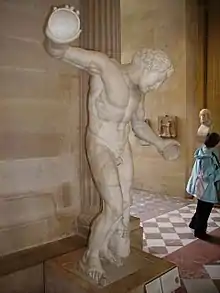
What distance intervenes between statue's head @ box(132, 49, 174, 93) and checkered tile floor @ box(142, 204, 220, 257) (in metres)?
2.08

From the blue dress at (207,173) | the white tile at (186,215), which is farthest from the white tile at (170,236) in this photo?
the white tile at (186,215)

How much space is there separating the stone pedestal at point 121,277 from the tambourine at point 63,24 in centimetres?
131

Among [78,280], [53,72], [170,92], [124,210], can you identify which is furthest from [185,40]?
[78,280]

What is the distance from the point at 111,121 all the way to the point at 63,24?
625mm

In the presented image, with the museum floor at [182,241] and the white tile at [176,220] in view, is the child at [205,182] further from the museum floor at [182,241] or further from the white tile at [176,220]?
the white tile at [176,220]

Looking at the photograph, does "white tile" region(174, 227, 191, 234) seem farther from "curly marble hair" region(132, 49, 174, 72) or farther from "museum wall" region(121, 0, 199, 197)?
"curly marble hair" region(132, 49, 174, 72)

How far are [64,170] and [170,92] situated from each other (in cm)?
366

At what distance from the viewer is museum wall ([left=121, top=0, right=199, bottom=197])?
6039mm

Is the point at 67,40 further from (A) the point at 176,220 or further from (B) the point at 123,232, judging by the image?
(A) the point at 176,220

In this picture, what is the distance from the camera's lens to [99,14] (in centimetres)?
296

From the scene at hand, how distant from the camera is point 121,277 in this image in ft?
7.39

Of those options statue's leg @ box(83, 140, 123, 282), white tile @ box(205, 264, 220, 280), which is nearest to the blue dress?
white tile @ box(205, 264, 220, 280)

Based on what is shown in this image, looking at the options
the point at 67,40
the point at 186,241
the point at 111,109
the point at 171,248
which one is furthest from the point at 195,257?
the point at 67,40

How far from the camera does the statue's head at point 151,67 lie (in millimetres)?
2088
